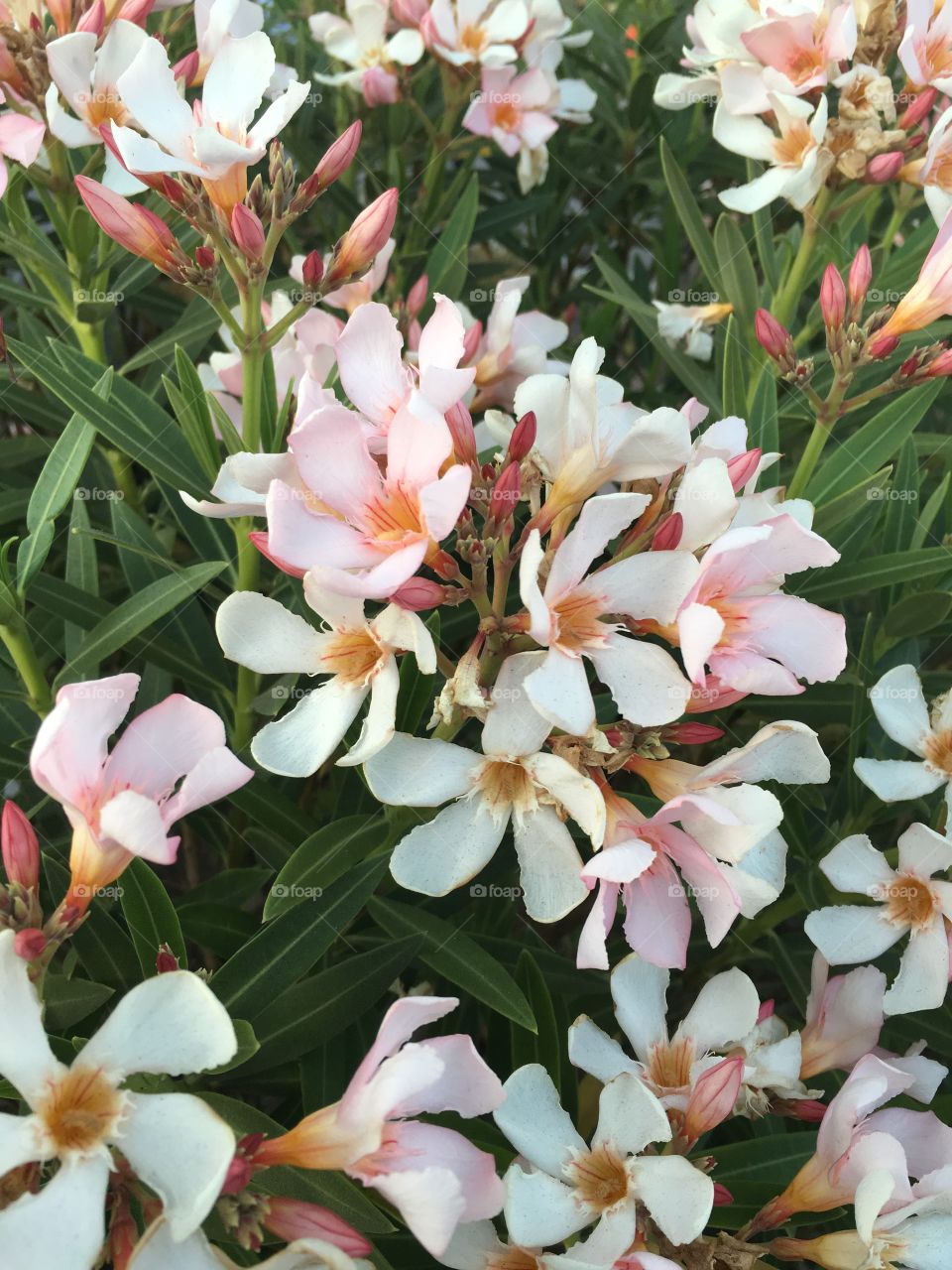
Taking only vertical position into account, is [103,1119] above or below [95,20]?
below

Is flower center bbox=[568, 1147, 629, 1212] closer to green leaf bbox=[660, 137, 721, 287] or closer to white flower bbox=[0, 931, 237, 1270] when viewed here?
white flower bbox=[0, 931, 237, 1270]

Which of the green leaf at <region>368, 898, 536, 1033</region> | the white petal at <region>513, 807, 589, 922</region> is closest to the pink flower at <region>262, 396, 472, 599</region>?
the white petal at <region>513, 807, 589, 922</region>

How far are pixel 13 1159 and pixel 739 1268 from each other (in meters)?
0.62

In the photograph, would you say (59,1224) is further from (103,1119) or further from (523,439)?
(523,439)

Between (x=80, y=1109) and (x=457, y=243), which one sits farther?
(x=457, y=243)

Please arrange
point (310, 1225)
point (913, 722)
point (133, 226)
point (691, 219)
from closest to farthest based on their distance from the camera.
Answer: point (310, 1225), point (133, 226), point (913, 722), point (691, 219)

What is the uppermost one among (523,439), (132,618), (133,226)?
(133,226)

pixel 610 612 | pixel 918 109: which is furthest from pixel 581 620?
pixel 918 109

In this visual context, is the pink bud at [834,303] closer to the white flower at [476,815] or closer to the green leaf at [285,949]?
the white flower at [476,815]

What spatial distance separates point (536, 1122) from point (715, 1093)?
0.16 meters

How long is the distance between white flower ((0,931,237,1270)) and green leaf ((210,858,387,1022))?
27 cm

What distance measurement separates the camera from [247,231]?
110 cm

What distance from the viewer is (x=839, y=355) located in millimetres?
1337

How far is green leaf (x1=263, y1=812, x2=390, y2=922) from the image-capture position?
1.08m
